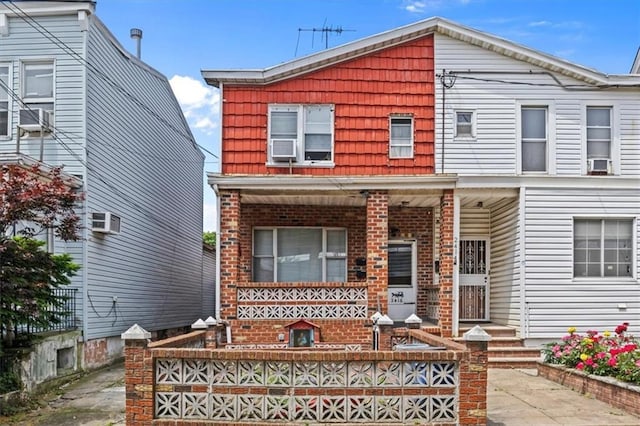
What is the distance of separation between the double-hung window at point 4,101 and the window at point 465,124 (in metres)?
9.65

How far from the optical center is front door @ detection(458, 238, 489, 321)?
14.6 metres

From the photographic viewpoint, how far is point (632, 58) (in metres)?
16.2

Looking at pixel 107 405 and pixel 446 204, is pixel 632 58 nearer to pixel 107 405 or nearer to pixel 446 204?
pixel 446 204

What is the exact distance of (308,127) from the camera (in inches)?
522

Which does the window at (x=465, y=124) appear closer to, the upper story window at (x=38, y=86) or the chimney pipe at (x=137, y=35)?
the upper story window at (x=38, y=86)

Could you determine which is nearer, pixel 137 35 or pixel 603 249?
pixel 603 249

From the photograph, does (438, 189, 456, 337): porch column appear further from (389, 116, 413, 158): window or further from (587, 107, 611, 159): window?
(587, 107, 611, 159): window

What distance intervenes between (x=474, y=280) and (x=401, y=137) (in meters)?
4.19

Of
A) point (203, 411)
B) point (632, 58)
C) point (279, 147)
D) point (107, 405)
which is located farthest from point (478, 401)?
point (632, 58)

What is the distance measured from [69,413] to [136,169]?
840 centimetres

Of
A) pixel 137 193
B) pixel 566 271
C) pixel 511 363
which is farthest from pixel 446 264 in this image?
pixel 137 193

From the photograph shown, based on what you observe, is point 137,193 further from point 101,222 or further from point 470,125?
point 470,125

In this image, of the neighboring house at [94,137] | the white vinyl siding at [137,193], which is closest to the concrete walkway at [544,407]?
the neighboring house at [94,137]

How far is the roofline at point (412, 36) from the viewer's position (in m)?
13.0
